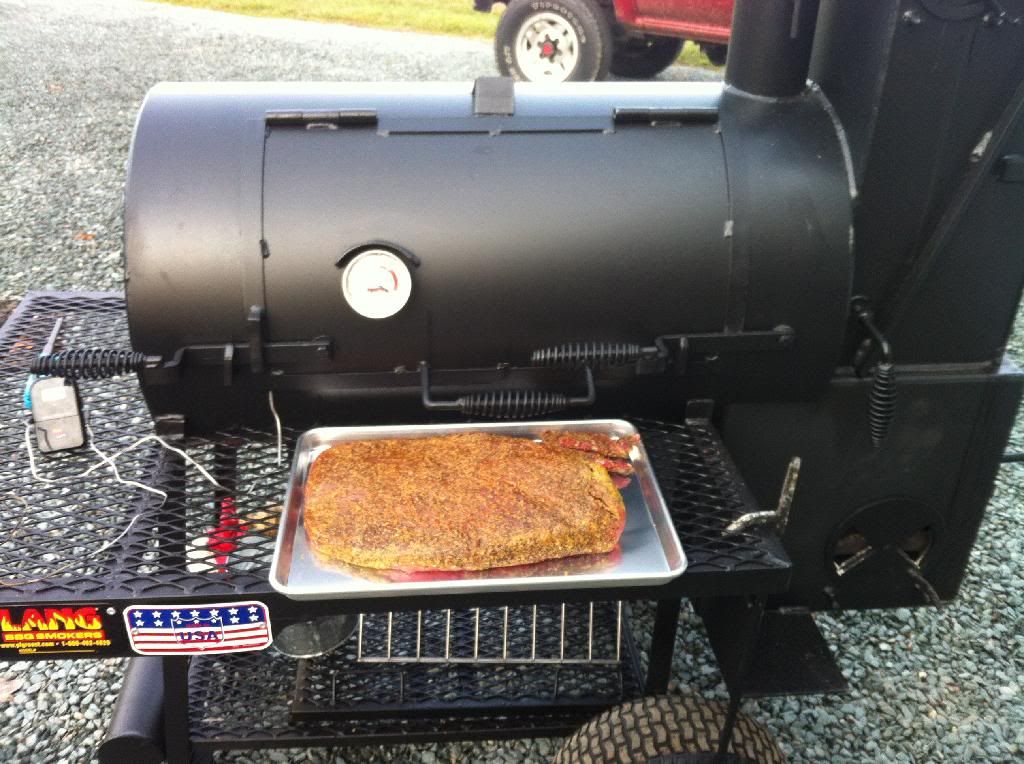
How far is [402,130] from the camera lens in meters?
1.51

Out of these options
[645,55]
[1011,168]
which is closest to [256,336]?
[1011,168]

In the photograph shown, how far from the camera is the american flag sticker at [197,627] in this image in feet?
4.07

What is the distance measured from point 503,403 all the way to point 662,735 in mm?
644

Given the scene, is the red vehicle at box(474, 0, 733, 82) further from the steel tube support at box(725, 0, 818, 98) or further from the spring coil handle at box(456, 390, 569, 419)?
the spring coil handle at box(456, 390, 569, 419)

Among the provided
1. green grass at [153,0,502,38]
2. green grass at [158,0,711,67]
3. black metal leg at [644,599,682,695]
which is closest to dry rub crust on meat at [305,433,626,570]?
black metal leg at [644,599,682,695]

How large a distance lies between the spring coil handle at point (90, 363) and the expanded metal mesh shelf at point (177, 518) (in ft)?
0.62

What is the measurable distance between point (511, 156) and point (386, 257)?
290 mm

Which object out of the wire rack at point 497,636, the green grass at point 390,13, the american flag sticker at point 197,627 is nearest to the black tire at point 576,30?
the green grass at point 390,13

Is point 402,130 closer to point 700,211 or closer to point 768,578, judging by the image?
point 700,211

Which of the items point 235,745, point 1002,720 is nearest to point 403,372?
point 235,745

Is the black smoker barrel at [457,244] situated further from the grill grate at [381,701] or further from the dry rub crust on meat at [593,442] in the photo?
the grill grate at [381,701]

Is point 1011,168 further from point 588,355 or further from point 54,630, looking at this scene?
point 54,630

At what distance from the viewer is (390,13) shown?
31.5 ft

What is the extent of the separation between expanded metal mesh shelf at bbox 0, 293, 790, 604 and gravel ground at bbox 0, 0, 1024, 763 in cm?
78
